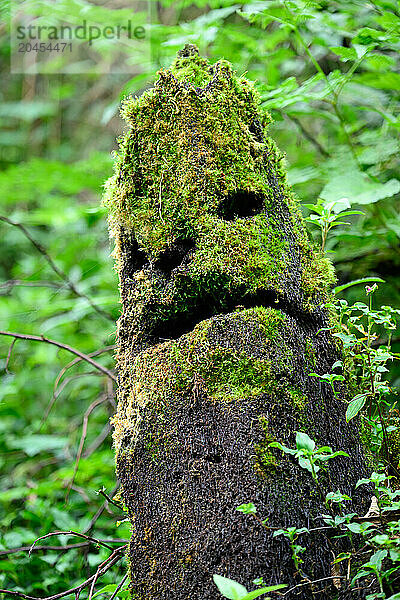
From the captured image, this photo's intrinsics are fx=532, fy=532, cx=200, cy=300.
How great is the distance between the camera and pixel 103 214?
12.9ft

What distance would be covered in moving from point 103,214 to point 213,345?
2.50 m

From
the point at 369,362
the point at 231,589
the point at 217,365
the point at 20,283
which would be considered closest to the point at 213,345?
the point at 217,365

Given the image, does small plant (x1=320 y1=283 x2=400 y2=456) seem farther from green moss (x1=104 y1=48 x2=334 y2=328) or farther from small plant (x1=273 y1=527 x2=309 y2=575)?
small plant (x1=273 y1=527 x2=309 y2=575)

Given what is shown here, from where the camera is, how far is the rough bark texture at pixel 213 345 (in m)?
1.49

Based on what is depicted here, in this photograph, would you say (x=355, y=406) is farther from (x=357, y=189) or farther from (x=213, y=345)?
(x=357, y=189)

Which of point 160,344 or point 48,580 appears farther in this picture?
point 48,580

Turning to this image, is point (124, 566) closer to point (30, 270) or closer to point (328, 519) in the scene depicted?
point (328, 519)

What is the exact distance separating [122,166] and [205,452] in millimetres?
1072

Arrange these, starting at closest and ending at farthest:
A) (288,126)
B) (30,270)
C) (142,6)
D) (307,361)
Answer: (307,361) < (288,126) < (30,270) < (142,6)

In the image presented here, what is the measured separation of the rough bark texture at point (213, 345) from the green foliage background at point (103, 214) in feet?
1.95

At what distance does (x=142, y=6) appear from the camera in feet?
24.6

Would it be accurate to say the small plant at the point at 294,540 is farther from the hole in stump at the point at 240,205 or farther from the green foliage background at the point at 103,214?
the green foliage background at the point at 103,214

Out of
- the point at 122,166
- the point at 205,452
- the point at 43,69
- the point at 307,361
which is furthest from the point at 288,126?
the point at 43,69

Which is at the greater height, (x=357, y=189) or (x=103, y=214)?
(x=357, y=189)
